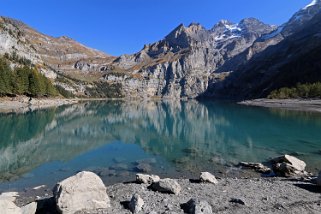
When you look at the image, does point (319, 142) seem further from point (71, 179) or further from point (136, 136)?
point (71, 179)

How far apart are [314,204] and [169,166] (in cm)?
1855

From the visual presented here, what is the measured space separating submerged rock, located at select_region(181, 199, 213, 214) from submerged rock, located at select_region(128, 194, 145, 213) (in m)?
2.48

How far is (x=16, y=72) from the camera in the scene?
14362 cm

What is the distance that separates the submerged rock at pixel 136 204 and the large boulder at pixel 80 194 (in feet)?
4.78

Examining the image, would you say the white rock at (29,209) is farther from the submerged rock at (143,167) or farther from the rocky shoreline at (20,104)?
the rocky shoreline at (20,104)

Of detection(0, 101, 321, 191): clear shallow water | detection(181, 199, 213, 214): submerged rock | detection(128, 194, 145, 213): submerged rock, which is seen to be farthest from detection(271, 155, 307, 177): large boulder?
detection(128, 194, 145, 213): submerged rock

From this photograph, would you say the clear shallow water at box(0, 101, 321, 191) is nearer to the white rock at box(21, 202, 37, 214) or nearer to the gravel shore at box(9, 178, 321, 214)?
the gravel shore at box(9, 178, 321, 214)

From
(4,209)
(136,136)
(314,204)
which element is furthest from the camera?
(136,136)

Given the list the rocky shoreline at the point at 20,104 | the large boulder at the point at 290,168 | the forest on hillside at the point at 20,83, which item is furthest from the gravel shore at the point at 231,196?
the forest on hillside at the point at 20,83

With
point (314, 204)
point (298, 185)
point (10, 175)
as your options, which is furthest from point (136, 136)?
point (314, 204)

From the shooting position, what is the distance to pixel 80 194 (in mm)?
17609

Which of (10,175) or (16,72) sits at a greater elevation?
(16,72)

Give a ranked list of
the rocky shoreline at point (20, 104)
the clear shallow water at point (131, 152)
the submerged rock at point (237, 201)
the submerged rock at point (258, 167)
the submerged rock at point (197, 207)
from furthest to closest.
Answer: the rocky shoreline at point (20, 104)
the clear shallow water at point (131, 152)
the submerged rock at point (258, 167)
the submerged rock at point (237, 201)
the submerged rock at point (197, 207)

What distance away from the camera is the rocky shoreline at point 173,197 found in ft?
57.0
